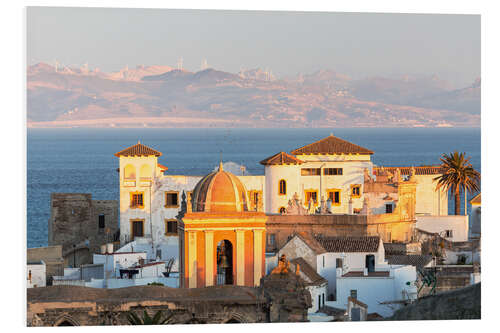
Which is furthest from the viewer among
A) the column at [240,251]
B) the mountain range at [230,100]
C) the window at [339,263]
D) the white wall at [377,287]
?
the mountain range at [230,100]

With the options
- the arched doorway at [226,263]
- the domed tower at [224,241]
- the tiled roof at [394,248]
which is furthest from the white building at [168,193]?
the domed tower at [224,241]

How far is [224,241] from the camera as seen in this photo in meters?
29.8

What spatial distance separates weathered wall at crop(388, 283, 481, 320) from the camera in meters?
26.2

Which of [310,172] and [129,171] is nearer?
[129,171]

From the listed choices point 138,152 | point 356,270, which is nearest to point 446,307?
point 356,270

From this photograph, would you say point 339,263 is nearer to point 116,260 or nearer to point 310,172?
point 116,260

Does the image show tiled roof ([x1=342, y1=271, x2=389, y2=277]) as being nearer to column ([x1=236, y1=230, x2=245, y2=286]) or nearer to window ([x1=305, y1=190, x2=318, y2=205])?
column ([x1=236, y1=230, x2=245, y2=286])

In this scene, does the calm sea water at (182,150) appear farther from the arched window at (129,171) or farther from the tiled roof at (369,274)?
the tiled roof at (369,274)

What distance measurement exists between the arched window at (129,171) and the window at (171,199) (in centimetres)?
132

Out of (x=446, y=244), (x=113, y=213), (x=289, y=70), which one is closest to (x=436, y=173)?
(x=446, y=244)

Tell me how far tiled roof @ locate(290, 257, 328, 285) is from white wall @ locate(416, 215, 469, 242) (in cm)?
1055

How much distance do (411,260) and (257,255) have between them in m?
8.54

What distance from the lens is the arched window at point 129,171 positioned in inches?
1809

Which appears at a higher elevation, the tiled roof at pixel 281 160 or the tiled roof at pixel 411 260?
the tiled roof at pixel 281 160
